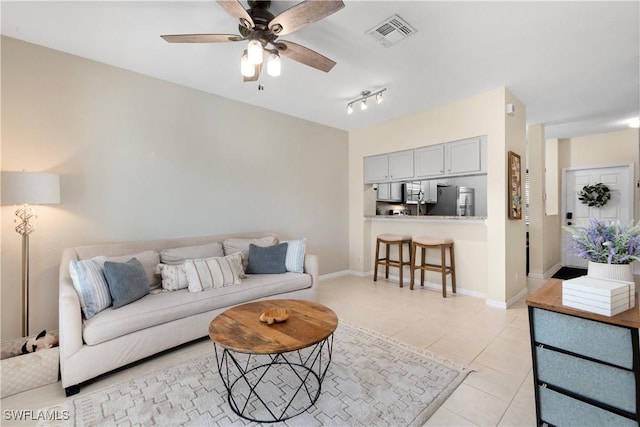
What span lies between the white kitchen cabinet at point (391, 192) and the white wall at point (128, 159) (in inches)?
66.0

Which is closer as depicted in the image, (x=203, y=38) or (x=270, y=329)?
(x=270, y=329)

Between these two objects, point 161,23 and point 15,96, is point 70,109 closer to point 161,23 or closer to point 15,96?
point 15,96

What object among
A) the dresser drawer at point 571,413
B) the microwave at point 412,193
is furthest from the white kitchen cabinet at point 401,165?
the dresser drawer at point 571,413

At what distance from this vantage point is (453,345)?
250cm

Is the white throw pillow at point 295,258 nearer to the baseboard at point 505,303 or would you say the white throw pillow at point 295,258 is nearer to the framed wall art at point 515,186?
the baseboard at point 505,303

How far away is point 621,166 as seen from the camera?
16.7 ft

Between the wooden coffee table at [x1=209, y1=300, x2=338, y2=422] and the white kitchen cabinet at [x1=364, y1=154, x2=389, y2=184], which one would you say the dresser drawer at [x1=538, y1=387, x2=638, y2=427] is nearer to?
the wooden coffee table at [x1=209, y1=300, x2=338, y2=422]

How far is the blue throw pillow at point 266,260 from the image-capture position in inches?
129

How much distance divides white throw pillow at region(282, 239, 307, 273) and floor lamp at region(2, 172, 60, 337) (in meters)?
2.19

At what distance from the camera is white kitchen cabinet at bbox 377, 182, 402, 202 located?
5230 millimetres

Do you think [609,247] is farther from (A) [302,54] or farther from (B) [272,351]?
(A) [302,54]

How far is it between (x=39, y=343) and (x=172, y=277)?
99 cm

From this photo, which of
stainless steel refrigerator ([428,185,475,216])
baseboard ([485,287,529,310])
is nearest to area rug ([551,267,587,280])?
baseboard ([485,287,529,310])

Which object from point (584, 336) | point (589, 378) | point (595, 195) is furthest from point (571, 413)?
point (595, 195)
